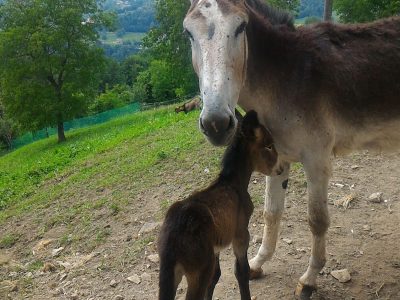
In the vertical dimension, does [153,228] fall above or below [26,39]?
below

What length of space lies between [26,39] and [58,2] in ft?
10.0

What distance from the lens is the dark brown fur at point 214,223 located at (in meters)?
3.22

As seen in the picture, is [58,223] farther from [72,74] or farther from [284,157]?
[72,74]

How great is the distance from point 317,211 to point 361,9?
83.9 ft

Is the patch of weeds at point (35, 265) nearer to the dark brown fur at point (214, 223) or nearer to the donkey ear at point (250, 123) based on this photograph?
the dark brown fur at point (214, 223)

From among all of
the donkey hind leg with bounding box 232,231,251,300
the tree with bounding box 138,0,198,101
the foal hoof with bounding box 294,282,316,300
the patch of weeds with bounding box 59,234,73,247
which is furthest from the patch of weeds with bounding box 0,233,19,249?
the tree with bounding box 138,0,198,101

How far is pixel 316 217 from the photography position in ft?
13.6

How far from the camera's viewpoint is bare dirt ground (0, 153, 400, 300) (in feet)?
14.9

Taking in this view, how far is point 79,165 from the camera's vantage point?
11984 millimetres

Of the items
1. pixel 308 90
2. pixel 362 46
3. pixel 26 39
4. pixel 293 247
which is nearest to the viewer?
pixel 308 90

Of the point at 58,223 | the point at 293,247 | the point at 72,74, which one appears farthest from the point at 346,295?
the point at 72,74


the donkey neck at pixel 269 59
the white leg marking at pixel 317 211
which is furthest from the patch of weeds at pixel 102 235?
the donkey neck at pixel 269 59

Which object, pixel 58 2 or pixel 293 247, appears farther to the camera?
pixel 58 2

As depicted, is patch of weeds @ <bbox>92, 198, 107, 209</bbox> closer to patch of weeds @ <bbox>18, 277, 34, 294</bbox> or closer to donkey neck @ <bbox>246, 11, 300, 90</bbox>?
patch of weeds @ <bbox>18, 277, 34, 294</bbox>
